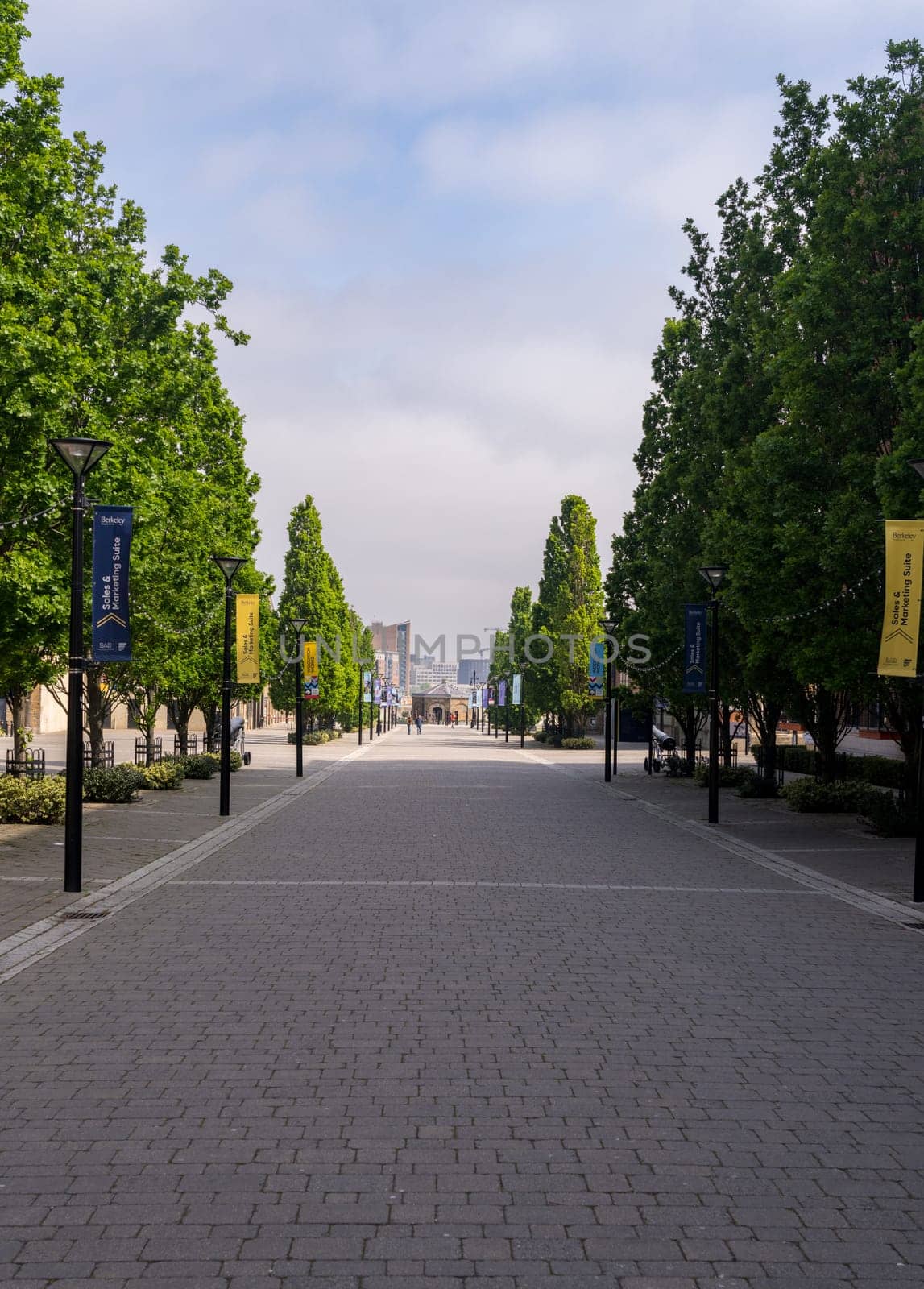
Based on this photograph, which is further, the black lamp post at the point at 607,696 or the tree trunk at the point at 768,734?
the black lamp post at the point at 607,696

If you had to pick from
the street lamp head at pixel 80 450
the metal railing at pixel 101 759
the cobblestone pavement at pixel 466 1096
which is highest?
the street lamp head at pixel 80 450

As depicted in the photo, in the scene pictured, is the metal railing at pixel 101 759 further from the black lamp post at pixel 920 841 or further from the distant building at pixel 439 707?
the distant building at pixel 439 707

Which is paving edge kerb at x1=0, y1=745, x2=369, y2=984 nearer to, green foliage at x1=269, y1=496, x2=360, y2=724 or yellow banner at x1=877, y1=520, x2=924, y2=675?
yellow banner at x1=877, y1=520, x2=924, y2=675

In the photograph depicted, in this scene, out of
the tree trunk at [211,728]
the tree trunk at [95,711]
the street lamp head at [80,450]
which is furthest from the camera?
the tree trunk at [211,728]

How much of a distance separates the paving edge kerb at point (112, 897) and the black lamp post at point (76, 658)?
475 mm

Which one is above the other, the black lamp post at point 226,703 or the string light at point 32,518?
the string light at point 32,518

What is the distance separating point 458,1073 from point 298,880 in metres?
7.23

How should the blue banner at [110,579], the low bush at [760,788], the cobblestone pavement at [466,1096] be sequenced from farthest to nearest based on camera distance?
1. the low bush at [760,788]
2. the blue banner at [110,579]
3. the cobblestone pavement at [466,1096]

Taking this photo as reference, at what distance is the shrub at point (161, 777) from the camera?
26.0m

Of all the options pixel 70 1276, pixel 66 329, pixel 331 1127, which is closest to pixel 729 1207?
pixel 331 1127

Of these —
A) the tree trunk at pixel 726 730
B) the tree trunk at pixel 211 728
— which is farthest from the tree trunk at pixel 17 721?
the tree trunk at pixel 726 730

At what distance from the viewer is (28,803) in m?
18.3

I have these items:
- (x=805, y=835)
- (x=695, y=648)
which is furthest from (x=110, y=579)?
(x=695, y=648)

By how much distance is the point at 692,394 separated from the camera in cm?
2939
